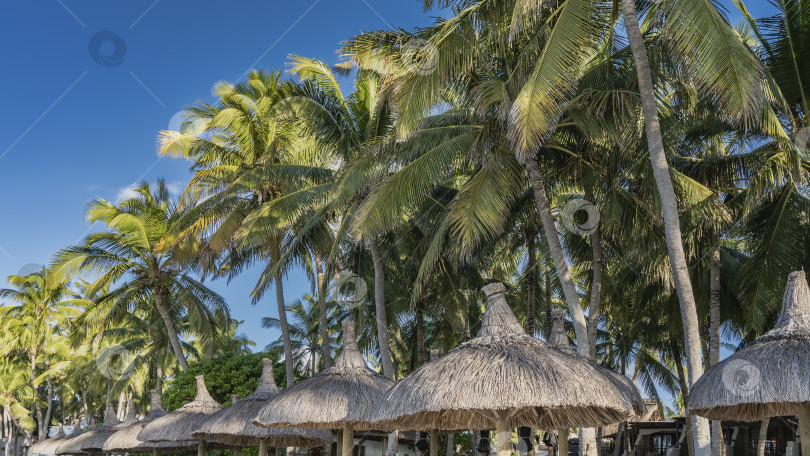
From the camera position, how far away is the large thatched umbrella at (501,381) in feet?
22.3

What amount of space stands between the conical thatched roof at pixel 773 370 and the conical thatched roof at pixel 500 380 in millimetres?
935

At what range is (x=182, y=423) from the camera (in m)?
14.1

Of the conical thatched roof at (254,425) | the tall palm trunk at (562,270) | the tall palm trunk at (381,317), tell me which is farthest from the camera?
the tall palm trunk at (381,317)

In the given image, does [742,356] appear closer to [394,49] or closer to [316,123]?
[394,49]

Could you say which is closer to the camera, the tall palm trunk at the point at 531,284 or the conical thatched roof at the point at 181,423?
the conical thatched roof at the point at 181,423

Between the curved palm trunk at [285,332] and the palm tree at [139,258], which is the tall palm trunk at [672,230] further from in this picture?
the palm tree at [139,258]

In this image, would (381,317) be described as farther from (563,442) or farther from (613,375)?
(613,375)

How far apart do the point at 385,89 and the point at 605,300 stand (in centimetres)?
1407

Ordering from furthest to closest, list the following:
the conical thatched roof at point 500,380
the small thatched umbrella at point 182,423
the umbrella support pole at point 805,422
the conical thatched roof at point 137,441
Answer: the conical thatched roof at point 137,441
the small thatched umbrella at point 182,423
the umbrella support pole at point 805,422
the conical thatched roof at point 500,380

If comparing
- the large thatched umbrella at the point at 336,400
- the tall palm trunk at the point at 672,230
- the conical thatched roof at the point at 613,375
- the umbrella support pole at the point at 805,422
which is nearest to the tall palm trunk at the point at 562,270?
the conical thatched roof at the point at 613,375

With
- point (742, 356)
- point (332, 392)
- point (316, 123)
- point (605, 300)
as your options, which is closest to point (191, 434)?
point (332, 392)

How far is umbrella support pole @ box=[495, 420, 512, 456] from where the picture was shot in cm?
748

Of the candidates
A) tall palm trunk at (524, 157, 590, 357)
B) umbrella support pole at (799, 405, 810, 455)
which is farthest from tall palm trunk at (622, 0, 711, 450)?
tall palm trunk at (524, 157, 590, 357)

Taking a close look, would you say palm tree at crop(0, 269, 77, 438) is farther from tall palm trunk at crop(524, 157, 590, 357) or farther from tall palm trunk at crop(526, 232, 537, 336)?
tall palm trunk at crop(524, 157, 590, 357)
